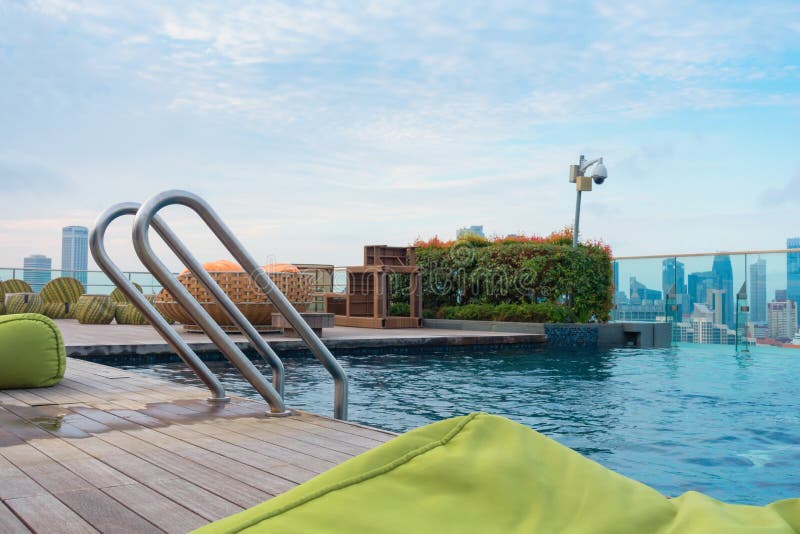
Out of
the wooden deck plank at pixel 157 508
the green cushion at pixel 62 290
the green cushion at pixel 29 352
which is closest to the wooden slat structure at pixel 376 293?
the green cushion at pixel 62 290

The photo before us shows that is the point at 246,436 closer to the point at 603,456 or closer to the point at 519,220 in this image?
the point at 603,456

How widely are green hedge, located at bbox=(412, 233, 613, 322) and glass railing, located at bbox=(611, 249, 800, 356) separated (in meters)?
1.07

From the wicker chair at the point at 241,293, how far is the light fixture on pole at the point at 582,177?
18.5 ft

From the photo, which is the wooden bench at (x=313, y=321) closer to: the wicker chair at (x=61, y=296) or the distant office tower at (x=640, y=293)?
the distant office tower at (x=640, y=293)

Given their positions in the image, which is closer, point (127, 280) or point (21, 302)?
point (127, 280)

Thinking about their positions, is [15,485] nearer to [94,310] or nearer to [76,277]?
[94,310]

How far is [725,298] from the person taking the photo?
13.3 metres

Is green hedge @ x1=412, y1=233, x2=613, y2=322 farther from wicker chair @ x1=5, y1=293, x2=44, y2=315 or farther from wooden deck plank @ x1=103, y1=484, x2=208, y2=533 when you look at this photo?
wooden deck plank @ x1=103, y1=484, x2=208, y2=533

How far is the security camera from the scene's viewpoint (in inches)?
554

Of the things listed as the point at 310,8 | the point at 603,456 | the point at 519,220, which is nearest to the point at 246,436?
the point at 603,456

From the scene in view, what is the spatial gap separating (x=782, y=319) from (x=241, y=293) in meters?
9.22

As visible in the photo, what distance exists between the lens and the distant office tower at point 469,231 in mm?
15780

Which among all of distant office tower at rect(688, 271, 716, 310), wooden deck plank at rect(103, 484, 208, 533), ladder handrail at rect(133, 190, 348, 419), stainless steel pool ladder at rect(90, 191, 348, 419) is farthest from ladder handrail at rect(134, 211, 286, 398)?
distant office tower at rect(688, 271, 716, 310)

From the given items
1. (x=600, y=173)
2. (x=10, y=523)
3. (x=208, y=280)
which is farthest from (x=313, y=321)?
(x=10, y=523)
